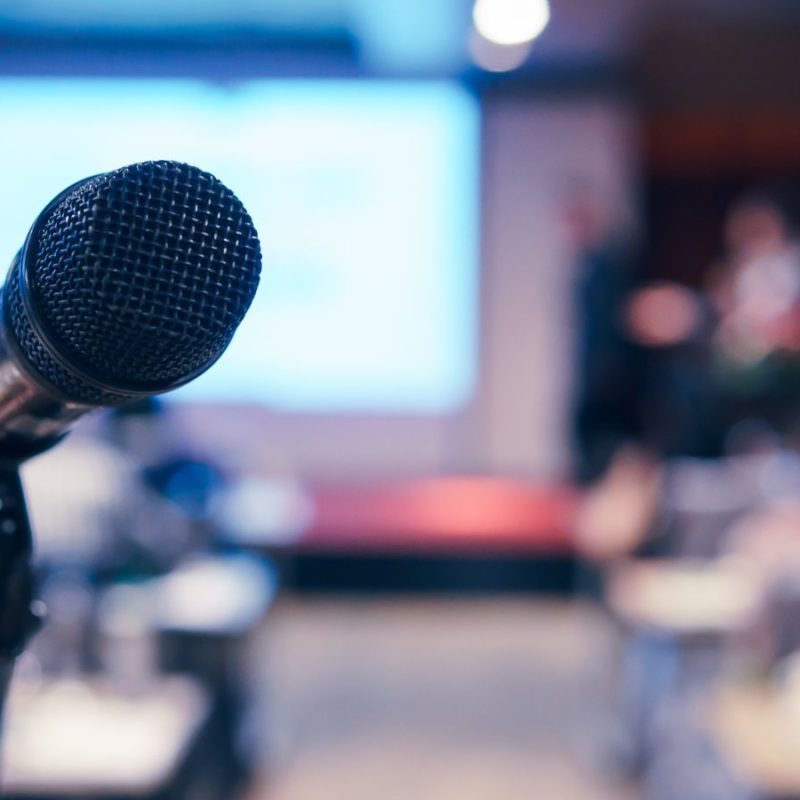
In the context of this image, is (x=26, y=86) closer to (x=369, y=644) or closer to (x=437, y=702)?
(x=369, y=644)

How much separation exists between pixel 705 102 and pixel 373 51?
2.36m

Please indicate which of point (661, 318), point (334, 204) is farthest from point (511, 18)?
point (334, 204)

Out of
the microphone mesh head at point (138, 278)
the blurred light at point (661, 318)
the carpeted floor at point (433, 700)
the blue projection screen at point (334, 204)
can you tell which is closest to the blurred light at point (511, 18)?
the blurred light at point (661, 318)

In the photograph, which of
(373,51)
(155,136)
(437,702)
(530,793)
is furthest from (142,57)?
(530,793)

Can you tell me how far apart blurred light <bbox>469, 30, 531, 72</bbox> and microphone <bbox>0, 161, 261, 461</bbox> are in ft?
18.0

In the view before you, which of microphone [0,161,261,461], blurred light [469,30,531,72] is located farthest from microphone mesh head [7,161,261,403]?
blurred light [469,30,531,72]

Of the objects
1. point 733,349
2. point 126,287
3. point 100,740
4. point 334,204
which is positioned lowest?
point 100,740

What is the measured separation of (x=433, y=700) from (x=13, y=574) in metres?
3.64

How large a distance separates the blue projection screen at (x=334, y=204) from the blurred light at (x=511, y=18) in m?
2.44

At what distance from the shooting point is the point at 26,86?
676cm

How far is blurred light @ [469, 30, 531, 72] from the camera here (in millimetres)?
5855

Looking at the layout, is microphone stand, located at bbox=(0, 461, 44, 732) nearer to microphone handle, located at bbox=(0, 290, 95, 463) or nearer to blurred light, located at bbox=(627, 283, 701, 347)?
microphone handle, located at bbox=(0, 290, 95, 463)

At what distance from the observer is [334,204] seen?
6766 millimetres

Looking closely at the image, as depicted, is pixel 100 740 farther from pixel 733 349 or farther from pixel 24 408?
pixel 733 349
